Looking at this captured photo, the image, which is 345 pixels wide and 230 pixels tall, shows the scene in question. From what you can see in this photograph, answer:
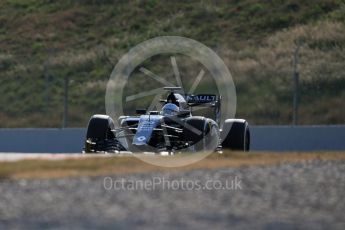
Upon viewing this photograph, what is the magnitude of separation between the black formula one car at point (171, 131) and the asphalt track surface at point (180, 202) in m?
5.96

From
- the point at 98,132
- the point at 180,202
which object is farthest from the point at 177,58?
the point at 180,202

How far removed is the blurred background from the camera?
29922 millimetres

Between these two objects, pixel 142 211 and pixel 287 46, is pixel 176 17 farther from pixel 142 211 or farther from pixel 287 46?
pixel 142 211

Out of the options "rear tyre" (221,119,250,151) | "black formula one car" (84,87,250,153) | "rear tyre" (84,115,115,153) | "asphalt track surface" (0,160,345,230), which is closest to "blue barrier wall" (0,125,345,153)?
"black formula one car" (84,87,250,153)

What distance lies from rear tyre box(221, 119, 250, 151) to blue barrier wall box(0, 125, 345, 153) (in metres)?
5.26

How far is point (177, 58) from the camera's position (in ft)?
115

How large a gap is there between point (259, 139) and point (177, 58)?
1081 cm

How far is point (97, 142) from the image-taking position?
62.2ft

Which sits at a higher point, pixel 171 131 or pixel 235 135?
pixel 171 131

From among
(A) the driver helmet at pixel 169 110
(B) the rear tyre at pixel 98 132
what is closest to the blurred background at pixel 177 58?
(B) the rear tyre at pixel 98 132

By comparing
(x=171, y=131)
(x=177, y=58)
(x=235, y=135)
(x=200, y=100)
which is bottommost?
(x=235, y=135)

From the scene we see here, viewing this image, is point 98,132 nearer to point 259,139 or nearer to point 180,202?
point 259,139

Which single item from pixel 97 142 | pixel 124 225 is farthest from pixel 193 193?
pixel 97 142

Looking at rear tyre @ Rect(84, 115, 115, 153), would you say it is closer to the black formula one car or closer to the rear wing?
the black formula one car
